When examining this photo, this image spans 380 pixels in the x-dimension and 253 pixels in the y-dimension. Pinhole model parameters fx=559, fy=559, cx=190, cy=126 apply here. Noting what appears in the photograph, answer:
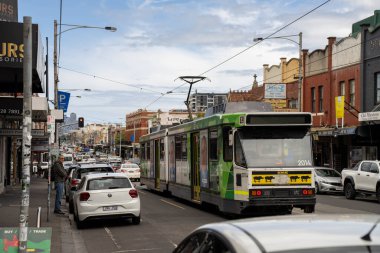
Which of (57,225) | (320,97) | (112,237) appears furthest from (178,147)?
(320,97)

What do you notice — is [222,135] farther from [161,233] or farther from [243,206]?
[161,233]

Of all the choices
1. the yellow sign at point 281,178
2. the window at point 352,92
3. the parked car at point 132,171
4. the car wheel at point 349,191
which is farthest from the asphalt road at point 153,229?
the parked car at point 132,171

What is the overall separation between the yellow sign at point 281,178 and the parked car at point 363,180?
8.85 metres

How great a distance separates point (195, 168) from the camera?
1933 cm

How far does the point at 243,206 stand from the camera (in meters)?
14.9

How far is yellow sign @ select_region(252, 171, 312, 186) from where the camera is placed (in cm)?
1486

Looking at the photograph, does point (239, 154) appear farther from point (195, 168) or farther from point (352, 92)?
point (352, 92)

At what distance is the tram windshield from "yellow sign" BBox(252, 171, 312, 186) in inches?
9.7

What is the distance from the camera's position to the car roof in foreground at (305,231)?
3.01 metres

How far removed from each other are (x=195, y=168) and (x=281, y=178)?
485 cm

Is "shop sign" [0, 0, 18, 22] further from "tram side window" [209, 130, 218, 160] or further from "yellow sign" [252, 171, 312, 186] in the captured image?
"yellow sign" [252, 171, 312, 186]

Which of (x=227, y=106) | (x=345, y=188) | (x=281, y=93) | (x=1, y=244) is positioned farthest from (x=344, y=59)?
(x=1, y=244)

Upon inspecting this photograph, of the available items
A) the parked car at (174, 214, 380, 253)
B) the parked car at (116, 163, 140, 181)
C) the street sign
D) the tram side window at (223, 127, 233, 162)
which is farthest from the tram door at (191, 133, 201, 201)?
the parked car at (116, 163, 140, 181)

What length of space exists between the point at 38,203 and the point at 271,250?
830 inches
